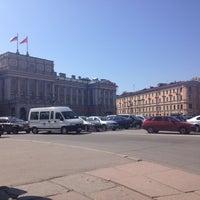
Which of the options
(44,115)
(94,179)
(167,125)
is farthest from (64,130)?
(94,179)

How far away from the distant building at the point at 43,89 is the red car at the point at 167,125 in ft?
241

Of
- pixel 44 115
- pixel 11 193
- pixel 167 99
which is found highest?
pixel 167 99

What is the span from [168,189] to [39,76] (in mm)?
116226

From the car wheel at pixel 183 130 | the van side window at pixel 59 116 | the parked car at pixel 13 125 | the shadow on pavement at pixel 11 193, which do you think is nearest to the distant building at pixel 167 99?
the parked car at pixel 13 125

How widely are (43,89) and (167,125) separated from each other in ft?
322

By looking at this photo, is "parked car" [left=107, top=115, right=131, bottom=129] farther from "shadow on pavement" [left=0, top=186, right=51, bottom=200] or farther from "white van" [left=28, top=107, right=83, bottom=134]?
"shadow on pavement" [left=0, top=186, right=51, bottom=200]

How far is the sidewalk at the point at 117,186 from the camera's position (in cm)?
727

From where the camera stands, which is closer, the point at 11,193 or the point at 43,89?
the point at 11,193

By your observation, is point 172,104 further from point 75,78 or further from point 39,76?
point 39,76

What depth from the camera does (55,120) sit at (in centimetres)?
3081

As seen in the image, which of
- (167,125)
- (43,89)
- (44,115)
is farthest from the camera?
(43,89)

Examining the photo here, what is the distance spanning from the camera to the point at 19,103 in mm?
107000

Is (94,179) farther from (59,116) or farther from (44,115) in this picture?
(44,115)

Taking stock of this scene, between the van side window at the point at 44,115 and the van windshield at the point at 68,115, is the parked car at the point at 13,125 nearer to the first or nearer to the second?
the van side window at the point at 44,115
